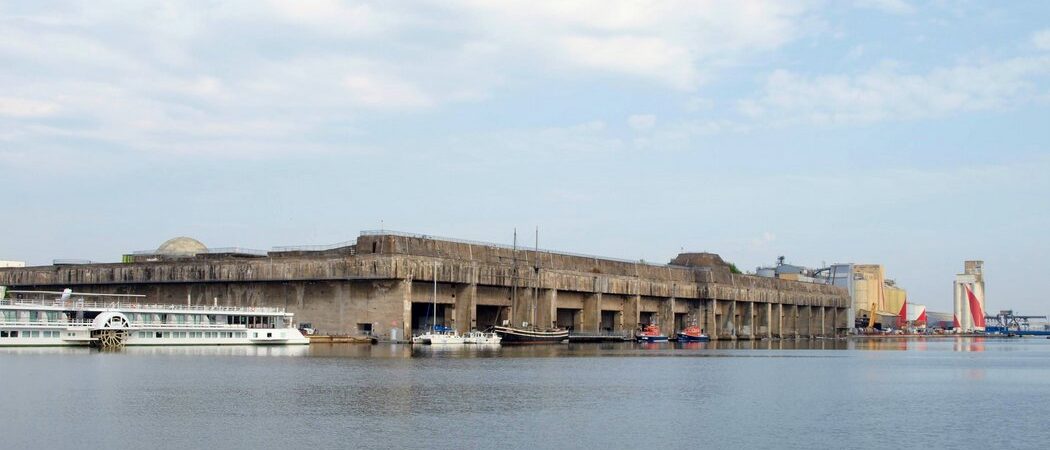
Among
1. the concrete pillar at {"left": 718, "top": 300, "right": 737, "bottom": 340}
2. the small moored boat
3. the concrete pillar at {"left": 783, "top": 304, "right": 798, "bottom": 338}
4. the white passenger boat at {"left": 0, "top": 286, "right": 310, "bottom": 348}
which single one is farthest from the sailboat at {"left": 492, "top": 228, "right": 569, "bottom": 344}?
the concrete pillar at {"left": 783, "top": 304, "right": 798, "bottom": 338}

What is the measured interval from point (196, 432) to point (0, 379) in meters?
21.9

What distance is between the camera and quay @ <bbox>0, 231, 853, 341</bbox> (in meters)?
111

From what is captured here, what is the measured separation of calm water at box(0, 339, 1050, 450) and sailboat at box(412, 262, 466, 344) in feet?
102

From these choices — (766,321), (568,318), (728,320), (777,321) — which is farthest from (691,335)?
(777,321)

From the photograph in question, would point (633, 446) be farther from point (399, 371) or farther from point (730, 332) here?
point (730, 332)

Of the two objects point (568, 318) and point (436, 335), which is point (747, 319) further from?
point (436, 335)

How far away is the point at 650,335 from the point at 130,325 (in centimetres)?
6828

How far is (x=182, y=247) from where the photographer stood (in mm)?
134750

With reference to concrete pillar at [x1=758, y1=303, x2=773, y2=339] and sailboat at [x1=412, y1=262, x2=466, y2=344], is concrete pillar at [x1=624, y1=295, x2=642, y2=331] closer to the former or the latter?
sailboat at [x1=412, y1=262, x2=466, y2=344]

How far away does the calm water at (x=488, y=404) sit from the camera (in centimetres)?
3669

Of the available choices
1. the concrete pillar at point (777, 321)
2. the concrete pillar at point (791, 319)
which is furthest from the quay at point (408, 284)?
the concrete pillar at point (791, 319)

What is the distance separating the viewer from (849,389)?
5838 cm

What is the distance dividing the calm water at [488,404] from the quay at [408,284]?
35.3 metres

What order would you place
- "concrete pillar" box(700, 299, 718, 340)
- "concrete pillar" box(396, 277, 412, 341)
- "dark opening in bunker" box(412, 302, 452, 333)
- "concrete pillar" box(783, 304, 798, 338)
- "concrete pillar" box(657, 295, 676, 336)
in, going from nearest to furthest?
"concrete pillar" box(396, 277, 412, 341)
"dark opening in bunker" box(412, 302, 452, 333)
"concrete pillar" box(657, 295, 676, 336)
"concrete pillar" box(700, 299, 718, 340)
"concrete pillar" box(783, 304, 798, 338)
